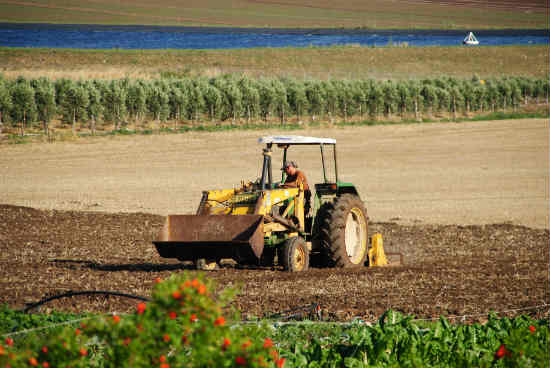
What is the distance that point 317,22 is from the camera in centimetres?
10844

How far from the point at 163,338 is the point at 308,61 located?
81.2m

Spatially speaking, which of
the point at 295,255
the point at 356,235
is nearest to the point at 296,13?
the point at 356,235

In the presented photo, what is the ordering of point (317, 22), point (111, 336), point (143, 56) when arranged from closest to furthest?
point (111, 336)
point (143, 56)
point (317, 22)

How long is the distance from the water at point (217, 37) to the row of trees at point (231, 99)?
24.7 feet

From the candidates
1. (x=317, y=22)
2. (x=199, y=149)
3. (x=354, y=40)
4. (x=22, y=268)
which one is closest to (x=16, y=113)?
(x=199, y=149)

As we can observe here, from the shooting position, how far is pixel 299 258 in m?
Result: 13.6

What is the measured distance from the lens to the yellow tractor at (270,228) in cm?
1287

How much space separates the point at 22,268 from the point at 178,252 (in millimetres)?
2908

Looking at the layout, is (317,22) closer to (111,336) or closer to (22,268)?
(22,268)

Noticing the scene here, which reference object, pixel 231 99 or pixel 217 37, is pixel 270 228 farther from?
pixel 217 37

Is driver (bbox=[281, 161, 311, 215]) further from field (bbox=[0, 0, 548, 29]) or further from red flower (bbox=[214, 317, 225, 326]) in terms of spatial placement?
field (bbox=[0, 0, 548, 29])

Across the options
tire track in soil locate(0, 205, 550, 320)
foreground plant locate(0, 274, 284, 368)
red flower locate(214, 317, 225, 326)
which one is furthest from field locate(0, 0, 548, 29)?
red flower locate(214, 317, 225, 326)

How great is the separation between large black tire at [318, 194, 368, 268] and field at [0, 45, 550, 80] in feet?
161

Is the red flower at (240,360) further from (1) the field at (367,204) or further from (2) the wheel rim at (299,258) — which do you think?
(2) the wheel rim at (299,258)
